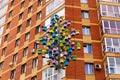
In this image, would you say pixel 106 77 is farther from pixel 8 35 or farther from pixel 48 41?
pixel 8 35

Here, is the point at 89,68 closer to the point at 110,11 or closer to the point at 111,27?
the point at 111,27

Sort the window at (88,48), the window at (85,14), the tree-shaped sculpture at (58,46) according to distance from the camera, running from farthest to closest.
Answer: the window at (85,14)
the window at (88,48)
the tree-shaped sculpture at (58,46)

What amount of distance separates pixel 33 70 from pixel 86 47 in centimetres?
627

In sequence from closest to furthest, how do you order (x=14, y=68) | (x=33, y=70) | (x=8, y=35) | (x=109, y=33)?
(x=109, y=33), (x=33, y=70), (x=14, y=68), (x=8, y=35)

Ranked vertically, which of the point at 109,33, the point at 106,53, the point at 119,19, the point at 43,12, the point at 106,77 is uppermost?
the point at 43,12

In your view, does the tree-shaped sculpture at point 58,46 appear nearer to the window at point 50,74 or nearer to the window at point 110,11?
the window at point 50,74

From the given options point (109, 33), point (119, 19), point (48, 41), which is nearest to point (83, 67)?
point (109, 33)

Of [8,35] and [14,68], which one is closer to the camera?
[14,68]

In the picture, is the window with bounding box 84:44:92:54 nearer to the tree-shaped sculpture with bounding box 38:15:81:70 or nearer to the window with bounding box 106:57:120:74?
the window with bounding box 106:57:120:74

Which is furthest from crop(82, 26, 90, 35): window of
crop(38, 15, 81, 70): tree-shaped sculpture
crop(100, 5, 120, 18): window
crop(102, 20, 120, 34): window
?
crop(38, 15, 81, 70): tree-shaped sculpture

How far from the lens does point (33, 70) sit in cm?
2948

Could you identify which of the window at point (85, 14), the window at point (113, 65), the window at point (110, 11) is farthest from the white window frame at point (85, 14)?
the window at point (113, 65)

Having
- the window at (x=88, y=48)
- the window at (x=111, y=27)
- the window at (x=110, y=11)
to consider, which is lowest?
the window at (x=88, y=48)

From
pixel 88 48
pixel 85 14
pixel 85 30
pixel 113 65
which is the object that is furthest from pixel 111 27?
pixel 113 65
